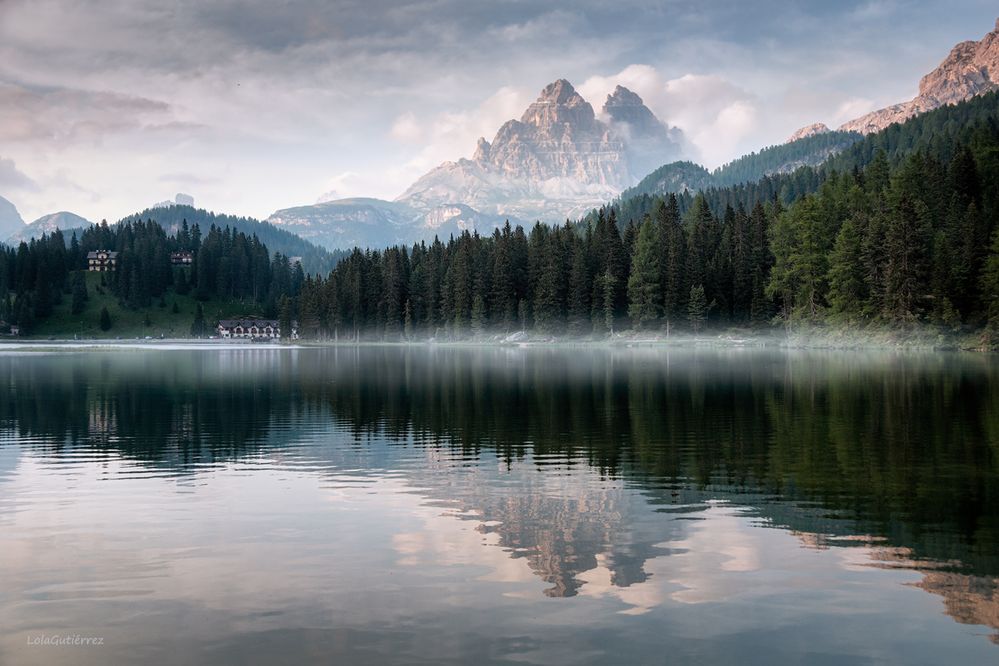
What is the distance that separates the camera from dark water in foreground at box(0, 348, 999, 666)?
43.1ft

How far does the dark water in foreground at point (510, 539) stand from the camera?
13.1 meters

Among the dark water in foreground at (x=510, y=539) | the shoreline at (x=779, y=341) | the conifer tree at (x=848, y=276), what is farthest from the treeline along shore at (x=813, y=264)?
the dark water in foreground at (x=510, y=539)

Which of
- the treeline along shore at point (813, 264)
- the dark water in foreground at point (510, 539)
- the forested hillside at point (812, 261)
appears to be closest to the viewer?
the dark water in foreground at point (510, 539)

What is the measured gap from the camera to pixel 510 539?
63.1 ft

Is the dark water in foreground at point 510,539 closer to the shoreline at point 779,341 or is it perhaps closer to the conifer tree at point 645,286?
the shoreline at point 779,341

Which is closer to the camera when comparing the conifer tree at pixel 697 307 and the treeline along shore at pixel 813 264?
the treeline along shore at pixel 813 264

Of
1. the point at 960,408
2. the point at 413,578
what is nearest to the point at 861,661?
the point at 413,578

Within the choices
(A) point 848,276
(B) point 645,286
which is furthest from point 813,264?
(B) point 645,286

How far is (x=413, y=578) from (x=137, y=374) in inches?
3270

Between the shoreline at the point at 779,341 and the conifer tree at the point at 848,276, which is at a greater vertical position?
the conifer tree at the point at 848,276

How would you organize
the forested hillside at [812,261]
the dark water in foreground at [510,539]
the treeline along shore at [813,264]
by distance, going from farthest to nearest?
the forested hillside at [812,261], the treeline along shore at [813,264], the dark water in foreground at [510,539]

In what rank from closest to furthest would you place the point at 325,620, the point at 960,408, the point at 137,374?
the point at 325,620, the point at 960,408, the point at 137,374

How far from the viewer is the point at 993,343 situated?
341 feet

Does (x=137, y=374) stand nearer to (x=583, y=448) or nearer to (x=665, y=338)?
(x=583, y=448)
